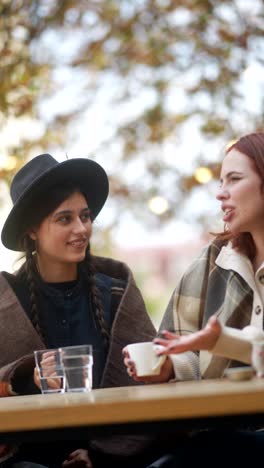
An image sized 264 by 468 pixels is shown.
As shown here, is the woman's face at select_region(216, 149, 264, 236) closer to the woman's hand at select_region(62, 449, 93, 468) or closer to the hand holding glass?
the hand holding glass

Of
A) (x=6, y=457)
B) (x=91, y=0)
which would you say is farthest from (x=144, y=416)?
(x=91, y=0)

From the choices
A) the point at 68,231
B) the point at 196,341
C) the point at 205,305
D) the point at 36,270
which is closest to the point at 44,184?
the point at 68,231

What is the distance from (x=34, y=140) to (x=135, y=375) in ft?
17.6

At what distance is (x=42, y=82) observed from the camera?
7.59 meters

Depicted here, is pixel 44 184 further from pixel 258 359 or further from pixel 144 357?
pixel 258 359

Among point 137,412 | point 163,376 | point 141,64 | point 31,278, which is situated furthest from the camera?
point 141,64

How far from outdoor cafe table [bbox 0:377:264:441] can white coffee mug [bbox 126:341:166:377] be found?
1.65 feet

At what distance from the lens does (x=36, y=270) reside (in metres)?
3.46

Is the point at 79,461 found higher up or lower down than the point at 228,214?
lower down

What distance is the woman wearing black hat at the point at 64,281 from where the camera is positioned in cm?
322

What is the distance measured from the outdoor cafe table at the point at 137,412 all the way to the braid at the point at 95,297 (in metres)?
1.21

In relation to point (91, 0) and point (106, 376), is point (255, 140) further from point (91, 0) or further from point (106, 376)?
point (91, 0)

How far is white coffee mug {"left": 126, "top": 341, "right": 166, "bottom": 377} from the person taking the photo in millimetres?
2584

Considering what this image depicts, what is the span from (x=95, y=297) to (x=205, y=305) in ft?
1.73
